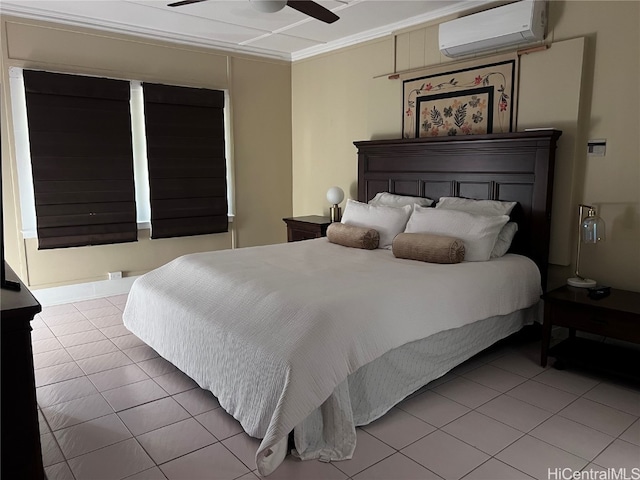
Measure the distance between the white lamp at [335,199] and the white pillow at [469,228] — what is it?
4.98 feet

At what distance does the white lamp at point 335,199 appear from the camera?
5008mm

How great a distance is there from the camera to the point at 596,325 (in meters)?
2.86

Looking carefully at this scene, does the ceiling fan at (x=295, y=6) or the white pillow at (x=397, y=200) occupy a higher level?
the ceiling fan at (x=295, y=6)

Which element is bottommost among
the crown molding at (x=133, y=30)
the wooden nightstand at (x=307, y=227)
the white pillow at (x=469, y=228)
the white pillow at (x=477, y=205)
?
the wooden nightstand at (x=307, y=227)

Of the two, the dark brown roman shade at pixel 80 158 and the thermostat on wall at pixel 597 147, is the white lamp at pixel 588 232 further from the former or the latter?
the dark brown roman shade at pixel 80 158

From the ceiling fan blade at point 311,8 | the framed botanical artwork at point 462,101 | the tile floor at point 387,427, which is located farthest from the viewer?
the framed botanical artwork at point 462,101

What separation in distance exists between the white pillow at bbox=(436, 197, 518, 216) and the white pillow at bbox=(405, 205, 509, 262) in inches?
7.3

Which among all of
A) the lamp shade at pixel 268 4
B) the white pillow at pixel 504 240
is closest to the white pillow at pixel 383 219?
the white pillow at pixel 504 240

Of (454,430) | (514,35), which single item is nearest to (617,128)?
(514,35)

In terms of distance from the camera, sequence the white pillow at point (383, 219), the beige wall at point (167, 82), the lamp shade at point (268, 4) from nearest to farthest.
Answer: the lamp shade at point (268, 4) < the white pillow at point (383, 219) < the beige wall at point (167, 82)

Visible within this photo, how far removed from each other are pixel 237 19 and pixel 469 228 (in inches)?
110

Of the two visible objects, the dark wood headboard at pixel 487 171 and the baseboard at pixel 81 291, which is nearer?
the dark wood headboard at pixel 487 171

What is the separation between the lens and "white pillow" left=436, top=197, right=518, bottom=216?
11.7ft

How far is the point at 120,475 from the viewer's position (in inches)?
81.5
